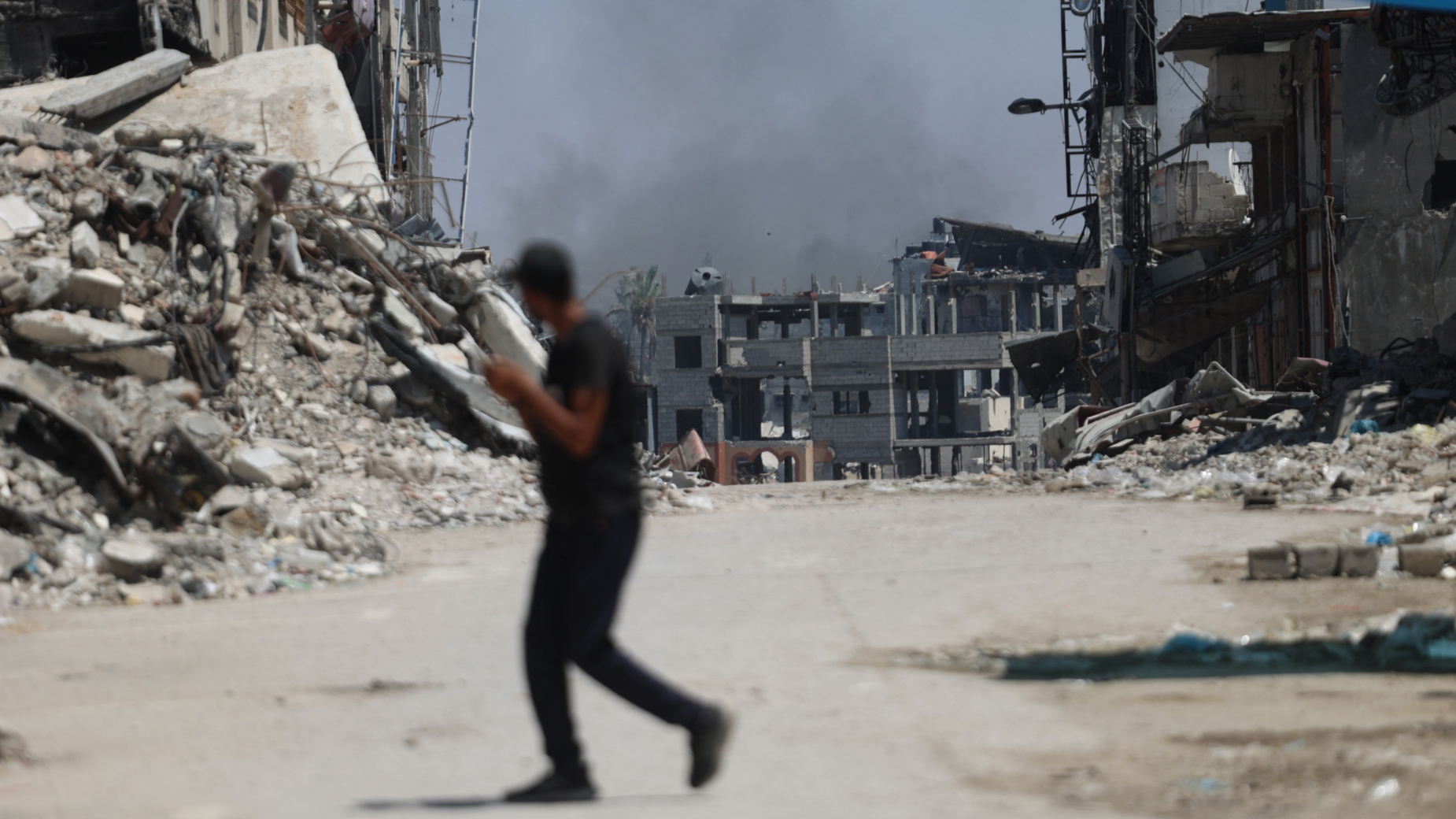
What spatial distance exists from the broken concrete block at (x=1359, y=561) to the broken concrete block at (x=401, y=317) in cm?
856

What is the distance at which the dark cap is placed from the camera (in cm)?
303

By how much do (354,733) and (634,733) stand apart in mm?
778

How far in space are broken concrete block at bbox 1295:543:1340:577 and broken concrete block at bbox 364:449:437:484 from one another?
22.3 ft

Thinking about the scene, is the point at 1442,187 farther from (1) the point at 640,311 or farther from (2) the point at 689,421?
(1) the point at 640,311

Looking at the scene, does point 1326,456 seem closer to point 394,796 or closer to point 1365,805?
point 1365,805

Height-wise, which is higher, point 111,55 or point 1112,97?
point 1112,97

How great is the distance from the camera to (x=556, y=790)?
297cm

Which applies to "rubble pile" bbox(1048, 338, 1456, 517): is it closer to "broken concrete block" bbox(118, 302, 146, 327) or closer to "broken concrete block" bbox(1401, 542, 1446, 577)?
"broken concrete block" bbox(1401, 542, 1446, 577)

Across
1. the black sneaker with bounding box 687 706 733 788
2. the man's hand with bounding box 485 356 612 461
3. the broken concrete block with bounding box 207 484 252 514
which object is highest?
the man's hand with bounding box 485 356 612 461

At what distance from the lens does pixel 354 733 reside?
366 centimetres

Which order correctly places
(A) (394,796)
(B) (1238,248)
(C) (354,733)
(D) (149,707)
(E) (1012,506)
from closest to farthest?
(A) (394,796), (C) (354,733), (D) (149,707), (E) (1012,506), (B) (1238,248)

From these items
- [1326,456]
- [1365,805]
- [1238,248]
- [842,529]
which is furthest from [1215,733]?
[1238,248]

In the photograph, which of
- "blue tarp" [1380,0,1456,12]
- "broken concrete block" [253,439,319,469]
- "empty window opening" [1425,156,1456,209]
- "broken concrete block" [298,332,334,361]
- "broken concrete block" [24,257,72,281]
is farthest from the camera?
"empty window opening" [1425,156,1456,209]

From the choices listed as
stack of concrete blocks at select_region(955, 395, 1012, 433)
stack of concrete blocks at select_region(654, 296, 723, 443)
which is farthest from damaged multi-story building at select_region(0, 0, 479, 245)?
stack of concrete blocks at select_region(955, 395, 1012, 433)
